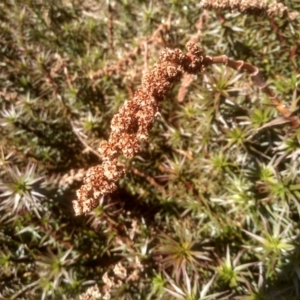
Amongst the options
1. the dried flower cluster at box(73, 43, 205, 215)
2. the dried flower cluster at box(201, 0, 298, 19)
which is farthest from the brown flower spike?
the dried flower cluster at box(201, 0, 298, 19)

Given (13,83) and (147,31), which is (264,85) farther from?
(13,83)

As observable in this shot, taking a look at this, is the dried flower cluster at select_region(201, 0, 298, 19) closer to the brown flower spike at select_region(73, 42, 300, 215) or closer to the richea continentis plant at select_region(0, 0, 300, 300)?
the richea continentis plant at select_region(0, 0, 300, 300)

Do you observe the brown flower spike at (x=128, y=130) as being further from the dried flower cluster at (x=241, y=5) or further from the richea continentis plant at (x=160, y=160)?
the dried flower cluster at (x=241, y=5)

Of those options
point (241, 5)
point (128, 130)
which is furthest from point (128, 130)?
point (241, 5)

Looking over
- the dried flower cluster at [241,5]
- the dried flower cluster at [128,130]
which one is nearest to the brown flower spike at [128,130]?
the dried flower cluster at [128,130]

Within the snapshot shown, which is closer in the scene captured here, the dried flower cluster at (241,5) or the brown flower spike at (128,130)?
the brown flower spike at (128,130)

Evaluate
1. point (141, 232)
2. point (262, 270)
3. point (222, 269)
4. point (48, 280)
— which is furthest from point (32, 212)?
point (262, 270)
